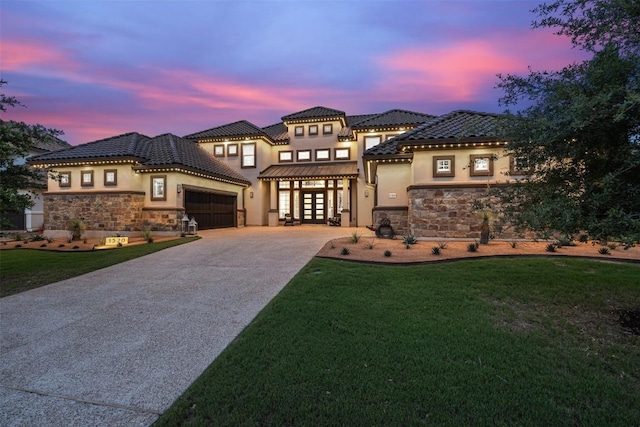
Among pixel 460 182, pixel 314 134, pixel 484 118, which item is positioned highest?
pixel 314 134

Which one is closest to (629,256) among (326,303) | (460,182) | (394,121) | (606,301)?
(606,301)

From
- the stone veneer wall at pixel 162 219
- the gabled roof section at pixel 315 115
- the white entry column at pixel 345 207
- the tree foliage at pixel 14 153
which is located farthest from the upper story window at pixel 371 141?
the tree foliage at pixel 14 153

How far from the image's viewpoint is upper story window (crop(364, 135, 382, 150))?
21250 millimetres

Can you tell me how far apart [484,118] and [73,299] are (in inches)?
615

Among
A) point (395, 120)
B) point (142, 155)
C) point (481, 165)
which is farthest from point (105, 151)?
point (481, 165)

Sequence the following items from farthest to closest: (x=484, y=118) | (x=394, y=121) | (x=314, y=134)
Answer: (x=314, y=134) → (x=394, y=121) → (x=484, y=118)

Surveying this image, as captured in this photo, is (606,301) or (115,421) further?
(606,301)

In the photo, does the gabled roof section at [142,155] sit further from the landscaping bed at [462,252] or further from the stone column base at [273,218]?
the landscaping bed at [462,252]

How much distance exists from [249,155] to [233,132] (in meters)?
2.38

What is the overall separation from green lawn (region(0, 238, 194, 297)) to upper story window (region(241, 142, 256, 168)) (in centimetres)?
1237

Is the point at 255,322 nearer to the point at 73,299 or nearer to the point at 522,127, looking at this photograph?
the point at 73,299

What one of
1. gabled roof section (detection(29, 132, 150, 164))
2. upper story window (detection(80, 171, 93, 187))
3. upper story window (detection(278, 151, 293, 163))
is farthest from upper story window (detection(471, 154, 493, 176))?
upper story window (detection(80, 171, 93, 187))

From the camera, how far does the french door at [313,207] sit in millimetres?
24609

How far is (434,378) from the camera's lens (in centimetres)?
297
